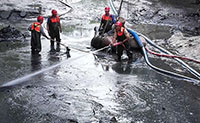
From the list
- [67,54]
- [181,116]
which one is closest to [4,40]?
[67,54]

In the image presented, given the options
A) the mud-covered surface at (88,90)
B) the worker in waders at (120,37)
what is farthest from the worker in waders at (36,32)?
the worker in waders at (120,37)

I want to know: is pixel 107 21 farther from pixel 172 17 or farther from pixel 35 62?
pixel 172 17

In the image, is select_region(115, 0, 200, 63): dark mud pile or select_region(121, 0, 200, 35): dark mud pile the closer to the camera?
select_region(115, 0, 200, 63): dark mud pile

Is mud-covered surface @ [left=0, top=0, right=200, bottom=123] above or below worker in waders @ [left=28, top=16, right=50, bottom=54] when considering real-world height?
below

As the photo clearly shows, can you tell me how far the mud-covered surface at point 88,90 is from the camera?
5.39 metres

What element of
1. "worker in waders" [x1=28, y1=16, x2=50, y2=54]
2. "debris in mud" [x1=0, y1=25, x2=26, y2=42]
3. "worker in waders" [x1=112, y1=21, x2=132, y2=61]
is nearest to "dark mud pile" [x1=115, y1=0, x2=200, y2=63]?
"worker in waders" [x1=112, y1=21, x2=132, y2=61]

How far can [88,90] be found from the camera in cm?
654

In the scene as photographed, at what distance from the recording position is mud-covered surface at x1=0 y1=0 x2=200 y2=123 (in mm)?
5395

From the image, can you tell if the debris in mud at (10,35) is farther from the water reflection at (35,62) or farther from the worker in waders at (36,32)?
the water reflection at (35,62)

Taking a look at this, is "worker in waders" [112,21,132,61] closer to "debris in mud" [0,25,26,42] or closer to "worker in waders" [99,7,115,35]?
"worker in waders" [99,7,115,35]

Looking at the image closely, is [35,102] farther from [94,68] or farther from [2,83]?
Result: [94,68]

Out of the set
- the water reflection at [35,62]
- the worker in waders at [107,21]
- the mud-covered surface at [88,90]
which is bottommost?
the mud-covered surface at [88,90]

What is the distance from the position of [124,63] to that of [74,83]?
2.74 m

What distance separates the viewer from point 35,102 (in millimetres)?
5730
